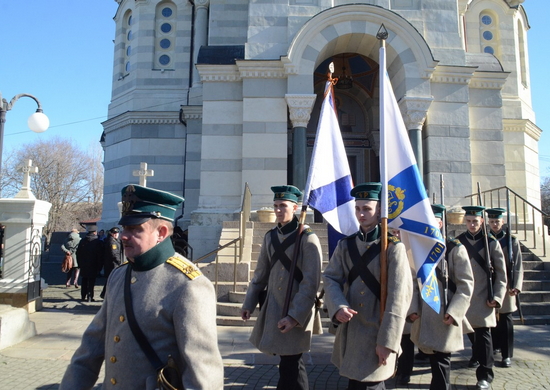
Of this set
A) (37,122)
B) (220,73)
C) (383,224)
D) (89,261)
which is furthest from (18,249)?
(383,224)

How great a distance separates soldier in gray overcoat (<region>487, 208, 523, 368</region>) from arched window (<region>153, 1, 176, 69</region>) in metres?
15.1

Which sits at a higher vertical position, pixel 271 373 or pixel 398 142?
pixel 398 142

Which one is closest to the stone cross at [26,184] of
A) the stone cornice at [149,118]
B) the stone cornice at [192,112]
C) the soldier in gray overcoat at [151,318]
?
the soldier in gray overcoat at [151,318]

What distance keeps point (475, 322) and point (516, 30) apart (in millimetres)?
17219

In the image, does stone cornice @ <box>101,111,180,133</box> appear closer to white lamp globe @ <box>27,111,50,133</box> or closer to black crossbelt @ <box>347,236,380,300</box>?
Answer: white lamp globe @ <box>27,111,50,133</box>

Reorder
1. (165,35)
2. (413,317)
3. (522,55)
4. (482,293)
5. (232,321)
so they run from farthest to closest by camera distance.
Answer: (522,55), (165,35), (232,321), (482,293), (413,317)

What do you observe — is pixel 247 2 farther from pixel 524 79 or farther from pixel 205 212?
pixel 524 79

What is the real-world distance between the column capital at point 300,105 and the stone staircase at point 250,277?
3517mm

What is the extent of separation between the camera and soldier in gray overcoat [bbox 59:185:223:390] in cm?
223

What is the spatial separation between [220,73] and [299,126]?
2783 mm

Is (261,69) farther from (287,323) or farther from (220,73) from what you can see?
(287,323)

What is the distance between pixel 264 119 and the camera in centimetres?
1312

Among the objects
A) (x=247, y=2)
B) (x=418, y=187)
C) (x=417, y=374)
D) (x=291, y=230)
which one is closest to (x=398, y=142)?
(x=418, y=187)

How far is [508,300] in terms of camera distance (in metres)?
6.23
